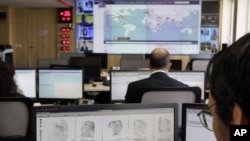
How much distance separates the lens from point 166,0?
22.6ft

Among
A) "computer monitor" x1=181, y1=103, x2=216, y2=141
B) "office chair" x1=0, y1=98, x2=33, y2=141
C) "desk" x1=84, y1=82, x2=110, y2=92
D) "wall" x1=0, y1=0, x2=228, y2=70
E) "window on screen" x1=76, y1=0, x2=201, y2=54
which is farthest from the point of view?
"wall" x1=0, y1=0, x2=228, y2=70

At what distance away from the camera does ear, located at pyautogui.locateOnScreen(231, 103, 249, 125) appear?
0.61 m

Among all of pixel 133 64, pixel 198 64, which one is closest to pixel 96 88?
pixel 133 64

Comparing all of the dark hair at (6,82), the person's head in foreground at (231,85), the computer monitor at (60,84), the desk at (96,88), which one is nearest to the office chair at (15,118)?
the dark hair at (6,82)

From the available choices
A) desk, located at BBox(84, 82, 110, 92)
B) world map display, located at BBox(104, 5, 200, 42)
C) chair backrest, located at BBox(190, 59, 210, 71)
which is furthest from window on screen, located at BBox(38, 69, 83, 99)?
world map display, located at BBox(104, 5, 200, 42)

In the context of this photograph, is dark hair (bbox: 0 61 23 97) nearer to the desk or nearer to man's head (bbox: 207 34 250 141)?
the desk

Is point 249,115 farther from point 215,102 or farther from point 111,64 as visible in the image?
point 111,64

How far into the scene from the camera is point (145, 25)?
22.6 feet

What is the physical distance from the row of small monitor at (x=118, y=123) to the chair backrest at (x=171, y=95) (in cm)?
116

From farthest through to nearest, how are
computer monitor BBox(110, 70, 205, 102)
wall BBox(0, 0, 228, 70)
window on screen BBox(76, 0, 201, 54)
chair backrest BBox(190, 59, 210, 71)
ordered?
wall BBox(0, 0, 228, 70), window on screen BBox(76, 0, 201, 54), chair backrest BBox(190, 59, 210, 71), computer monitor BBox(110, 70, 205, 102)

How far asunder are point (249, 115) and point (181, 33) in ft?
21.0

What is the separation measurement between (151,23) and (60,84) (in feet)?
11.1

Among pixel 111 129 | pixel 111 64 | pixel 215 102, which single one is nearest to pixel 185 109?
pixel 111 129

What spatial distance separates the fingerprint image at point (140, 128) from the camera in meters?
1.47
